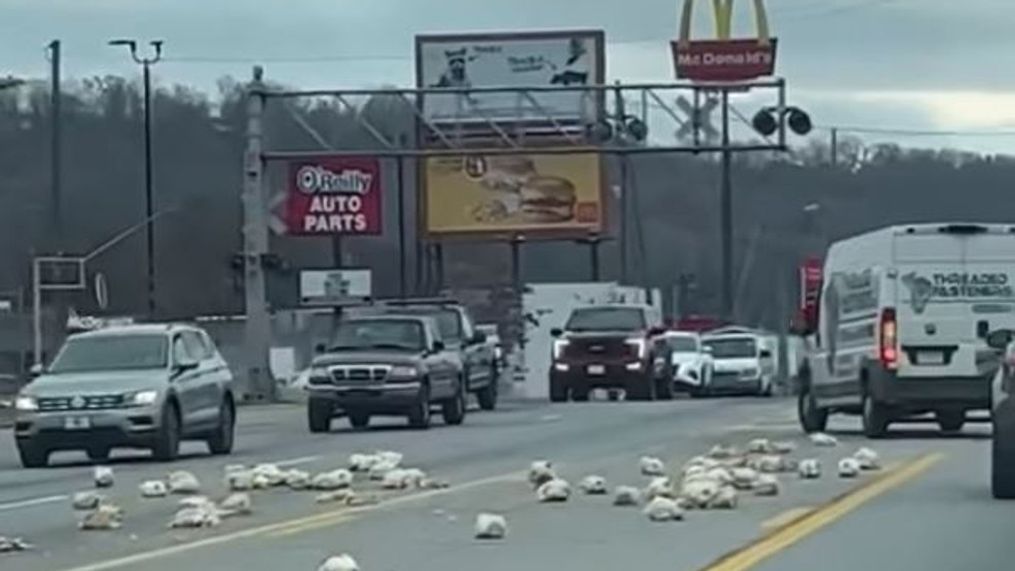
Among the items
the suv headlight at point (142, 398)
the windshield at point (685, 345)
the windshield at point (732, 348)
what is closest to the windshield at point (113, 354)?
the suv headlight at point (142, 398)

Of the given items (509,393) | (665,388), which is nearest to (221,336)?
(509,393)

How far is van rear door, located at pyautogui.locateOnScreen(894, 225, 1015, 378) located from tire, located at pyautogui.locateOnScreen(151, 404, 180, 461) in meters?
9.07

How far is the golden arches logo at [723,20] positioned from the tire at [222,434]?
22022mm

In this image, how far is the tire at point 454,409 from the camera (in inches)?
1577

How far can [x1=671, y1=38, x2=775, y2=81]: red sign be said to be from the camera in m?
52.5

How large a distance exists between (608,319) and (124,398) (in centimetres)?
2757

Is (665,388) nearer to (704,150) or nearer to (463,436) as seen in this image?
(704,150)

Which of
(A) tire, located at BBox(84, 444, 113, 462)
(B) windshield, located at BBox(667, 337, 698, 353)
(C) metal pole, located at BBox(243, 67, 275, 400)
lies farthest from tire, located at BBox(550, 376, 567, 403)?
(A) tire, located at BBox(84, 444, 113, 462)

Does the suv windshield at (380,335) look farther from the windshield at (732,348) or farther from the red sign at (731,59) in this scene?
the windshield at (732,348)

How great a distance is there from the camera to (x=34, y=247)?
279 ft

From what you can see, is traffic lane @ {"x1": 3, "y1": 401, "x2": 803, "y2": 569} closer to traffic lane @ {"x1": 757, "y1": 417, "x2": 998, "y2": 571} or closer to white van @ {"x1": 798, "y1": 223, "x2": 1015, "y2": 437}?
white van @ {"x1": 798, "y1": 223, "x2": 1015, "y2": 437}

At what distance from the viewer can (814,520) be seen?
18.7m

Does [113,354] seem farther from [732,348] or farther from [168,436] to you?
[732,348]

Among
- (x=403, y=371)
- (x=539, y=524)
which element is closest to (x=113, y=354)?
(x=403, y=371)
